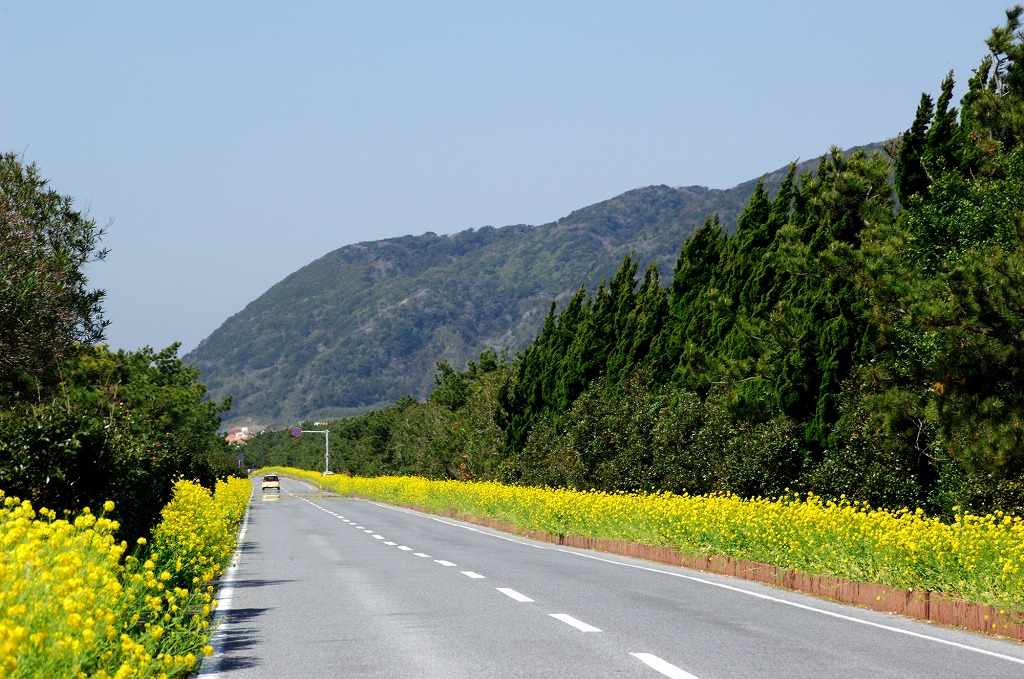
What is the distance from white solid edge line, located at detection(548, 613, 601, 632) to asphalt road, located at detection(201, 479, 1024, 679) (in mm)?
12

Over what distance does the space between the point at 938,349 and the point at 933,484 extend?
4.19m

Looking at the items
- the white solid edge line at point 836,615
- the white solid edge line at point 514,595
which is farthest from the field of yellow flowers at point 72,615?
the white solid edge line at point 836,615

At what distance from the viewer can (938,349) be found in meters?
17.7

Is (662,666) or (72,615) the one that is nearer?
(72,615)

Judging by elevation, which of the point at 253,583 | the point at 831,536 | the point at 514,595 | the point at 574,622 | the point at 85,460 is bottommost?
the point at 253,583

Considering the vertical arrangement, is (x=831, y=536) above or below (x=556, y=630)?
above

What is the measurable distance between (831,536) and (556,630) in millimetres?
6359

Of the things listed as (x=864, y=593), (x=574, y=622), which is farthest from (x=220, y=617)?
(x=864, y=593)

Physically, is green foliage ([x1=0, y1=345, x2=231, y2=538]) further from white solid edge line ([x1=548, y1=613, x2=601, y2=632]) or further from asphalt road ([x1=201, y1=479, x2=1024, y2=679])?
white solid edge line ([x1=548, y1=613, x2=601, y2=632])

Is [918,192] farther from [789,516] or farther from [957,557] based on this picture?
[957,557]

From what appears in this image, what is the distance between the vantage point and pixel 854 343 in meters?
23.6

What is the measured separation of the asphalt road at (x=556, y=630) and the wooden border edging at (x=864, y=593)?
36 cm

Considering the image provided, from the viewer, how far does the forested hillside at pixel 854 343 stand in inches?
645

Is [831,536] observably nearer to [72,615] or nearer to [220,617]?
[220,617]
